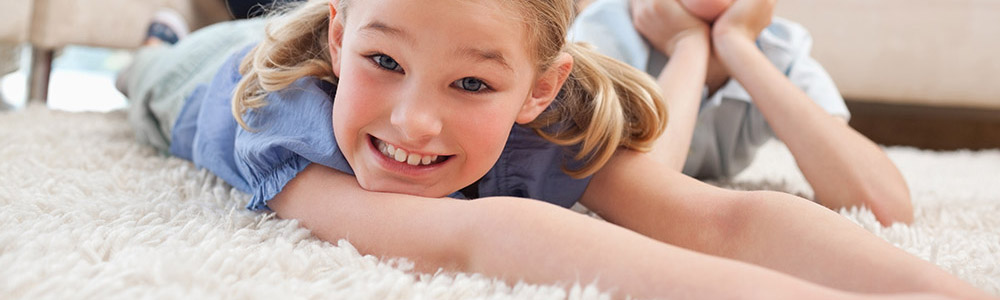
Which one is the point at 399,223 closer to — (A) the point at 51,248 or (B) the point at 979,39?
(A) the point at 51,248

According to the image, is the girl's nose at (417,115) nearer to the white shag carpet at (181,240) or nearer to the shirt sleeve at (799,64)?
the white shag carpet at (181,240)

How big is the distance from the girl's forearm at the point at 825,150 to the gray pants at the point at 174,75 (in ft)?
2.17

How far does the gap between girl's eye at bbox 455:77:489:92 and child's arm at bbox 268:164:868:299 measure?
9cm

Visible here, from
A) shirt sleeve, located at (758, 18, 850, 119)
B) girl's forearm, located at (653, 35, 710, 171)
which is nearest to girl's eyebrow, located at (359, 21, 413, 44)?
girl's forearm, located at (653, 35, 710, 171)

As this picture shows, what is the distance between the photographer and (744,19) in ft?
3.33

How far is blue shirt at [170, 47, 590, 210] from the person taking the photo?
0.64 m

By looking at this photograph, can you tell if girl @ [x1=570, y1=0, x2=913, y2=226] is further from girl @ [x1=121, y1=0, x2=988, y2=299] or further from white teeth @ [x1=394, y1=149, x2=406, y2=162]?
white teeth @ [x1=394, y1=149, x2=406, y2=162]

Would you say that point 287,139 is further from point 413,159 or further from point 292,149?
point 413,159

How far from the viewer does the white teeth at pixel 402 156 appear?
22.7 inches

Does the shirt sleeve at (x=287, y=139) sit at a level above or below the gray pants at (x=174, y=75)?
above

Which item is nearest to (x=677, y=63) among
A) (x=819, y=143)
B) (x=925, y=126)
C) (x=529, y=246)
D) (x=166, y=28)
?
(x=819, y=143)

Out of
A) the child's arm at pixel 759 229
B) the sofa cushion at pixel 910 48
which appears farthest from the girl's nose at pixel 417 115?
the sofa cushion at pixel 910 48

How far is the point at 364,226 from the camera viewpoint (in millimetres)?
556

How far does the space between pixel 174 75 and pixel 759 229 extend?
0.89m
